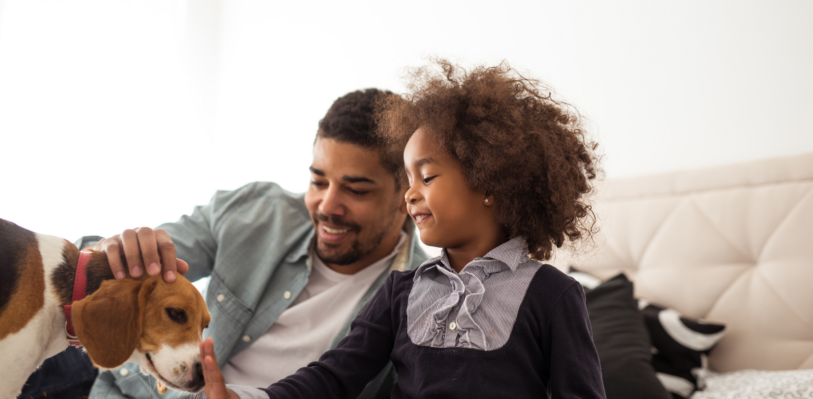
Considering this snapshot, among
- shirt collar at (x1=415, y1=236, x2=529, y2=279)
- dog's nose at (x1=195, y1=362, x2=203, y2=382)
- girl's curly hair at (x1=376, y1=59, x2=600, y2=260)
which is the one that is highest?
girl's curly hair at (x1=376, y1=59, x2=600, y2=260)

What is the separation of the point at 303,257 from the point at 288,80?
2.96 m

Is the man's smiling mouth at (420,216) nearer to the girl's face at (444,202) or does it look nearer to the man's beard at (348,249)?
the girl's face at (444,202)

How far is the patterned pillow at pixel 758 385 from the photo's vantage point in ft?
4.05

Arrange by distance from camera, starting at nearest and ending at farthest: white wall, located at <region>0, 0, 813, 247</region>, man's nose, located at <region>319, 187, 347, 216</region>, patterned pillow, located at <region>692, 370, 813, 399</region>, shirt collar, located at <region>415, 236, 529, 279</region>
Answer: shirt collar, located at <region>415, 236, 529, 279</region>
patterned pillow, located at <region>692, 370, 813, 399</region>
man's nose, located at <region>319, 187, 347, 216</region>
white wall, located at <region>0, 0, 813, 247</region>

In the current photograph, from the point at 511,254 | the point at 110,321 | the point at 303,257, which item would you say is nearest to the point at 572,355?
the point at 511,254

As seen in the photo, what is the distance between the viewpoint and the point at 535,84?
1.20 metres

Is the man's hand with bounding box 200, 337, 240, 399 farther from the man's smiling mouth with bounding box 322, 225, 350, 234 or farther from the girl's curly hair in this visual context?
the man's smiling mouth with bounding box 322, 225, 350, 234

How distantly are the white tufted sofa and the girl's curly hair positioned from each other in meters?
0.92

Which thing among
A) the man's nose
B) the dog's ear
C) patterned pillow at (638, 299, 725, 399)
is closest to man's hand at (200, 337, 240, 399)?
the dog's ear

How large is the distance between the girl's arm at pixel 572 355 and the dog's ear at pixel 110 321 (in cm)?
72

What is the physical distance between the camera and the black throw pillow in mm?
1438

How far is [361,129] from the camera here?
5.27 ft

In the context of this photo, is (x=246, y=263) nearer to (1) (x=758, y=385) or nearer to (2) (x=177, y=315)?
(2) (x=177, y=315)

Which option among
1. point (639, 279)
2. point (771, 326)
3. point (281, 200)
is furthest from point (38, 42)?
point (771, 326)
